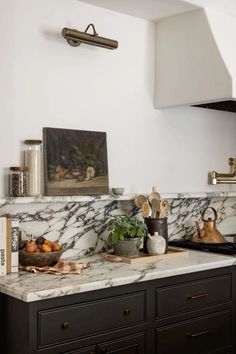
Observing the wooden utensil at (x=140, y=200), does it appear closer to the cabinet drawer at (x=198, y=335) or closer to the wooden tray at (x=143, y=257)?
the wooden tray at (x=143, y=257)

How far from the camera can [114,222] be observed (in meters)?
2.82

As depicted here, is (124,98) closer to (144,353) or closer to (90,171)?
(90,171)

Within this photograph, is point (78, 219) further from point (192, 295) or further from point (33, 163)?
point (192, 295)

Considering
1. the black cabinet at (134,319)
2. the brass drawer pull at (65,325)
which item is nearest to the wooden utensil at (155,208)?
the black cabinet at (134,319)

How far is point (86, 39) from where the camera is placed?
2729 millimetres

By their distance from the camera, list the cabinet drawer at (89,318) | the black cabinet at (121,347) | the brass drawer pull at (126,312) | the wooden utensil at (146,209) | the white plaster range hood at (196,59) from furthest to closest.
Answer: the wooden utensil at (146,209)
the white plaster range hood at (196,59)
the brass drawer pull at (126,312)
the black cabinet at (121,347)
the cabinet drawer at (89,318)

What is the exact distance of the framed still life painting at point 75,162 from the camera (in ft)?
8.86

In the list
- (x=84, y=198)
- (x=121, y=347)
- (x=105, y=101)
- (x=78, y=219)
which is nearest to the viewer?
(x=121, y=347)

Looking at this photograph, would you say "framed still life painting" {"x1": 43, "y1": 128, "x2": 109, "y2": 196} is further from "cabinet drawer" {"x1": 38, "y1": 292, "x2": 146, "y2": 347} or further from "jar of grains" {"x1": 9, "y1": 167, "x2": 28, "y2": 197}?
"cabinet drawer" {"x1": 38, "y1": 292, "x2": 146, "y2": 347}

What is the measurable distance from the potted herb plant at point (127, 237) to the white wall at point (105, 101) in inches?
14.0

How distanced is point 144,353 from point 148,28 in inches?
77.0

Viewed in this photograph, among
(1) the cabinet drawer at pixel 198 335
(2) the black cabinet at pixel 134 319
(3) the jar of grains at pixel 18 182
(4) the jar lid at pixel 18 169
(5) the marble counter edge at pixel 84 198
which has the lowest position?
(1) the cabinet drawer at pixel 198 335

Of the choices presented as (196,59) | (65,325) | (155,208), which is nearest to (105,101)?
(196,59)

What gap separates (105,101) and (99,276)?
1114 mm
